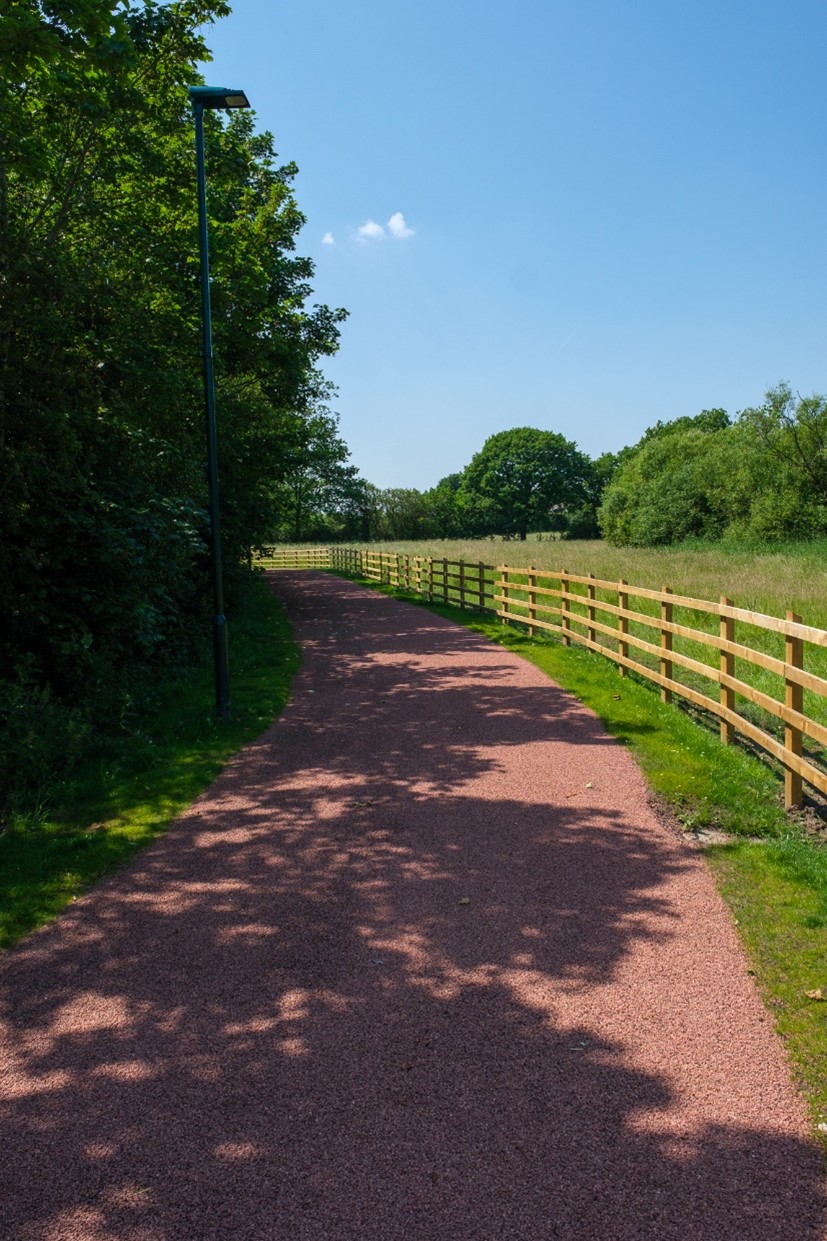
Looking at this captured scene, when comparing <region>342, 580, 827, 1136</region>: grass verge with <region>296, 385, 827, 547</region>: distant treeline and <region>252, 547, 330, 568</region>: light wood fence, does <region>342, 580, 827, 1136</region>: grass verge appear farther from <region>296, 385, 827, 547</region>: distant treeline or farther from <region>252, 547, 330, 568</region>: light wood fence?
<region>252, 547, 330, 568</region>: light wood fence

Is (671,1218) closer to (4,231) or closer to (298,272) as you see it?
(4,231)

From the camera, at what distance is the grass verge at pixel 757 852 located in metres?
3.70

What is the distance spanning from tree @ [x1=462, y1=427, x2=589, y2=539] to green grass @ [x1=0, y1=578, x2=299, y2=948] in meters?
87.2

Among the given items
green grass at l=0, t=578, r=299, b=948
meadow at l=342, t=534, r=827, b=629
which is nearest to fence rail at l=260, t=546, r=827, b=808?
meadow at l=342, t=534, r=827, b=629

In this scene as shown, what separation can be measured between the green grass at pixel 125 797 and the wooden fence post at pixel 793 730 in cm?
482

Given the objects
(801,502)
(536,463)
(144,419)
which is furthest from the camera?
(536,463)

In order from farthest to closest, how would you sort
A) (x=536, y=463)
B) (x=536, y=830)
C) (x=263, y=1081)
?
(x=536, y=463) < (x=536, y=830) < (x=263, y=1081)

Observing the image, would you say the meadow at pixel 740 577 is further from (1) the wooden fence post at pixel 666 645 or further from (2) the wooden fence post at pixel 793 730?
(2) the wooden fence post at pixel 793 730

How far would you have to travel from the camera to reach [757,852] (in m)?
5.59

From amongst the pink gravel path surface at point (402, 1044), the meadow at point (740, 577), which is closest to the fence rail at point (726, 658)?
the meadow at point (740, 577)

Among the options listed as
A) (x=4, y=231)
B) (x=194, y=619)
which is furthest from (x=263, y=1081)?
(x=194, y=619)

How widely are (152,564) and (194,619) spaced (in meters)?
5.23

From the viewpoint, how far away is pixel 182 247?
48.4 feet

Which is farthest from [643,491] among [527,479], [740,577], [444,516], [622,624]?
[622,624]
